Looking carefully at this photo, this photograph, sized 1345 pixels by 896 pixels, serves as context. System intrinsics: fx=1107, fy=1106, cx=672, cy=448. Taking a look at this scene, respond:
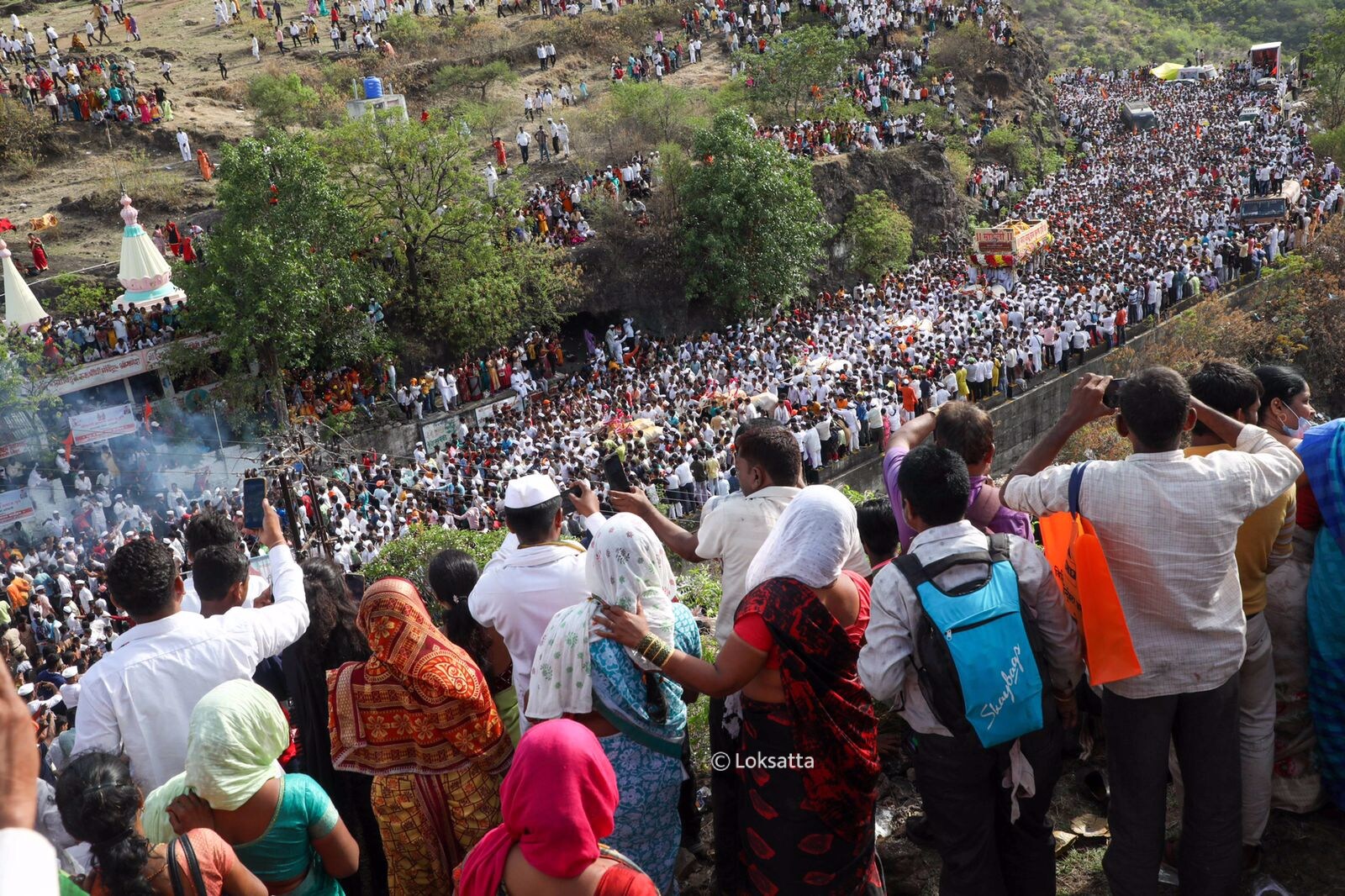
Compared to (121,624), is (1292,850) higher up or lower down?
higher up

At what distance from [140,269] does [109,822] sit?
17.7 metres

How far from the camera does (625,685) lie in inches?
116

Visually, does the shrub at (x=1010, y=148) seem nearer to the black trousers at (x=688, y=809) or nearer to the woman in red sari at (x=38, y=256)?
the woman in red sari at (x=38, y=256)

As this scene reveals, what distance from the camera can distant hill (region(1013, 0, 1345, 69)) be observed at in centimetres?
5669

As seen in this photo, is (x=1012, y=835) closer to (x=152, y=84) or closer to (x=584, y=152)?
(x=584, y=152)

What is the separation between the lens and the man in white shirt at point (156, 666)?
302 cm

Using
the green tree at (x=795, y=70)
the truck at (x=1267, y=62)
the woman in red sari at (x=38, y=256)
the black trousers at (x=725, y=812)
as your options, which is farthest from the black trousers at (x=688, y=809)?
the truck at (x=1267, y=62)

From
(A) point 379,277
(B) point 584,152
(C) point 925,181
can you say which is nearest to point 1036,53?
(C) point 925,181

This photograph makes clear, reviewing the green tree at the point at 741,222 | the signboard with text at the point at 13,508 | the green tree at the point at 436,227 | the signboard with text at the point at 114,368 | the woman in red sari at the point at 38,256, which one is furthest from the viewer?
the green tree at the point at 741,222

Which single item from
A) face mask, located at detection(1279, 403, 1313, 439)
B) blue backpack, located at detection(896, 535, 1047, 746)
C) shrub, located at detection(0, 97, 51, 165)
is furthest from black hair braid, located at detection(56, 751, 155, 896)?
shrub, located at detection(0, 97, 51, 165)

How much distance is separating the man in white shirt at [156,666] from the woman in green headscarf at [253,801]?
0.30 meters

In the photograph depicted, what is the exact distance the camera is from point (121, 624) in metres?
12.1

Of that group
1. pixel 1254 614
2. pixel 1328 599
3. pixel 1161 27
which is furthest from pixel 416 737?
pixel 1161 27

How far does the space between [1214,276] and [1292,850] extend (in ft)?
70.4
